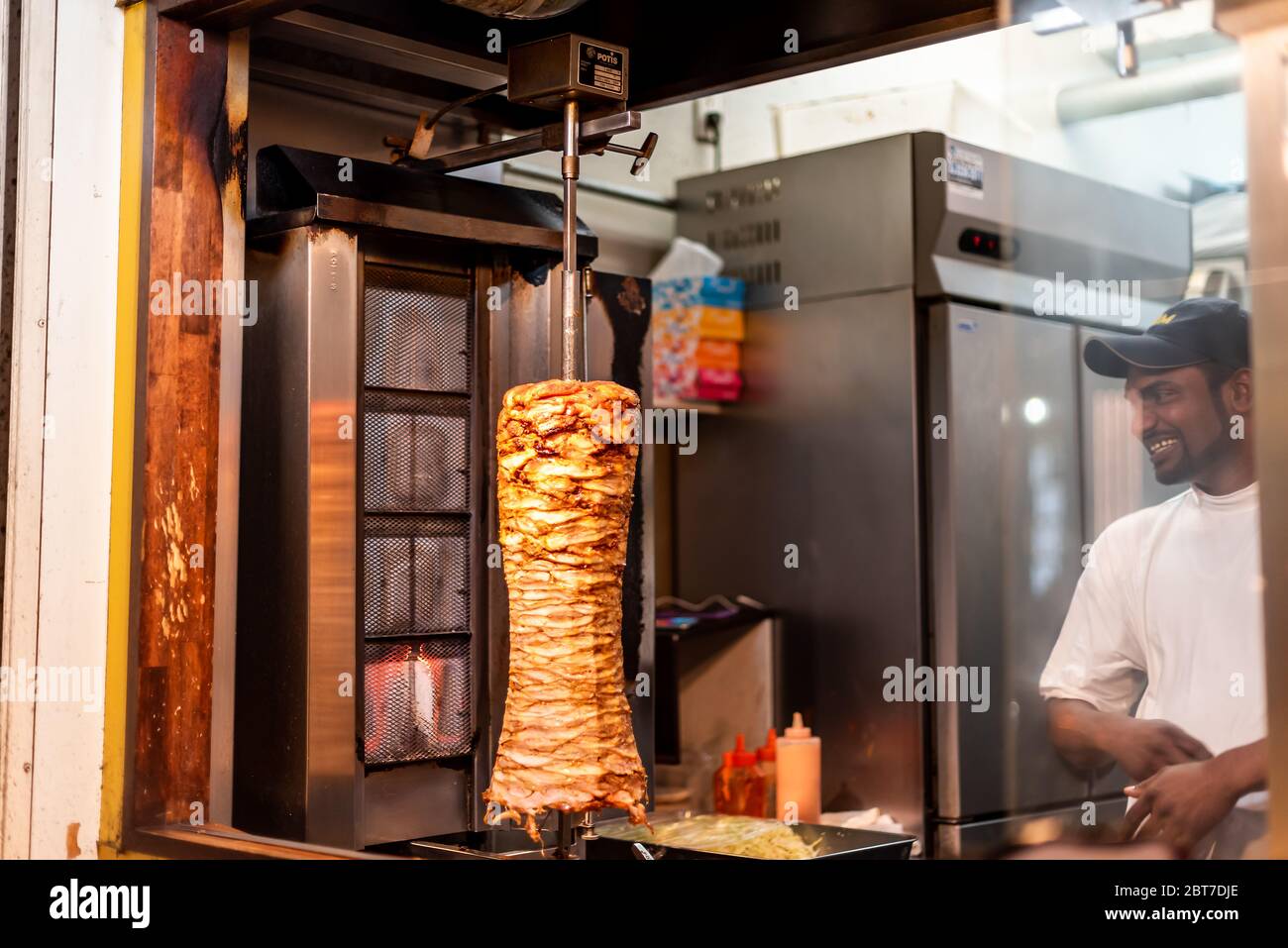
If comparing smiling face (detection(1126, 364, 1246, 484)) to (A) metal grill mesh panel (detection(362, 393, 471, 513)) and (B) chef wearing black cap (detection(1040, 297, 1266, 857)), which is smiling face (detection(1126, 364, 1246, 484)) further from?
(A) metal grill mesh panel (detection(362, 393, 471, 513))

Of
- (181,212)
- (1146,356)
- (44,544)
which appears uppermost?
(181,212)

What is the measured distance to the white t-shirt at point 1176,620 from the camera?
1915mm

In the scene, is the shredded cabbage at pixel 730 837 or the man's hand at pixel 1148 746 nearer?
the man's hand at pixel 1148 746

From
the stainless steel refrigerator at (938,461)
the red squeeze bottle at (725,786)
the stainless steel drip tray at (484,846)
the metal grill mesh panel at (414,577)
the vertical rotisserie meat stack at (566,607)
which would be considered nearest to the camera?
the vertical rotisserie meat stack at (566,607)

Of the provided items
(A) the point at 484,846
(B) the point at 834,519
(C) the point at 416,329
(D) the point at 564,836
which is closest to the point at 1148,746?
(D) the point at 564,836

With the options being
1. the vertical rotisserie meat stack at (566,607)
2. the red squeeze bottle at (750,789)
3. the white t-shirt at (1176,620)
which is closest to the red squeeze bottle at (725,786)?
the red squeeze bottle at (750,789)

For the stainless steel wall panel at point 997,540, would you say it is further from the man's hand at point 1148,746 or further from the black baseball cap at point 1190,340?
the black baseball cap at point 1190,340

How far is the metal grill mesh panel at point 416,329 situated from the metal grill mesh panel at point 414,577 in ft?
0.84

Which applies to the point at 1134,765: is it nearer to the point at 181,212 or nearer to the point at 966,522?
the point at 966,522

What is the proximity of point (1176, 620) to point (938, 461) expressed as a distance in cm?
149

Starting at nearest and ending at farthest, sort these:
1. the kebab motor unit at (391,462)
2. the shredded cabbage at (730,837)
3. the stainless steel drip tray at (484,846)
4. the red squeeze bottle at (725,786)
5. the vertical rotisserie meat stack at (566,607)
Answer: the vertical rotisserie meat stack at (566,607), the stainless steel drip tray at (484,846), the kebab motor unit at (391,462), the shredded cabbage at (730,837), the red squeeze bottle at (725,786)
